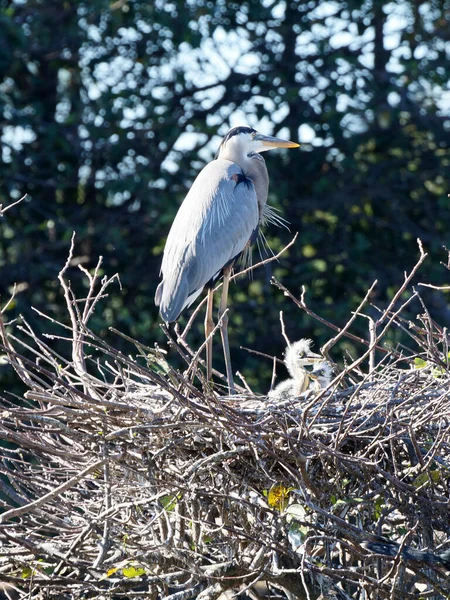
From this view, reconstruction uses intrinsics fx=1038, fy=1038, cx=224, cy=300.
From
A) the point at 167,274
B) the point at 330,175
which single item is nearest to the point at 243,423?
the point at 167,274

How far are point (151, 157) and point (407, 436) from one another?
5034 mm

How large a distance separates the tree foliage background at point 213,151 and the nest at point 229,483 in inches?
158

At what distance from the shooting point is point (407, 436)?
309cm

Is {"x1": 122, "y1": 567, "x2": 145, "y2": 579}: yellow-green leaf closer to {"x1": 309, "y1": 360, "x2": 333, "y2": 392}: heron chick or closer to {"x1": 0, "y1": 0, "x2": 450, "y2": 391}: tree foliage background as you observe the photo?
{"x1": 309, "y1": 360, "x2": 333, "y2": 392}: heron chick

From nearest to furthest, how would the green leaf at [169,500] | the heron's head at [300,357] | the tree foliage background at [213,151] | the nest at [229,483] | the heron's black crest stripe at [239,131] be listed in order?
the nest at [229,483] → the green leaf at [169,500] → the heron's head at [300,357] → the heron's black crest stripe at [239,131] → the tree foliage background at [213,151]

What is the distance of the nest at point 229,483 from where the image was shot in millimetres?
2850

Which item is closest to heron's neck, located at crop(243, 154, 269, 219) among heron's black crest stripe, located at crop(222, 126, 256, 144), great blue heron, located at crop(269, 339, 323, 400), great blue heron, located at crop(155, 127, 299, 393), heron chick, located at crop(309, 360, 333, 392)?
great blue heron, located at crop(155, 127, 299, 393)

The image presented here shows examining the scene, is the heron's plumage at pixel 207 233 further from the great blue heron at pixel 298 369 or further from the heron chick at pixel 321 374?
the heron chick at pixel 321 374

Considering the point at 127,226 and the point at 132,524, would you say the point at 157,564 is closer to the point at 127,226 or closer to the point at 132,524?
the point at 132,524

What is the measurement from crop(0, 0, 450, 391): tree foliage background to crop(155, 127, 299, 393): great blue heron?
7.31 feet

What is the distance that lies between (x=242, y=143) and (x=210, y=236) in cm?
72

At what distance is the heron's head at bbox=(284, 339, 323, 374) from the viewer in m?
4.17

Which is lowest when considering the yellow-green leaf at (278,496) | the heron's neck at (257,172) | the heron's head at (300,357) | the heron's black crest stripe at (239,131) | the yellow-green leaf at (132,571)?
the yellow-green leaf at (132,571)

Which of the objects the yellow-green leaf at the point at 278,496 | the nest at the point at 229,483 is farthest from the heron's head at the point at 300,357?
the yellow-green leaf at the point at 278,496
